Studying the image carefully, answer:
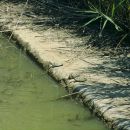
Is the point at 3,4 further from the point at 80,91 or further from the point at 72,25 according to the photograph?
the point at 80,91

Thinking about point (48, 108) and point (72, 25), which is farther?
point (72, 25)

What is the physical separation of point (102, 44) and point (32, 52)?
24.9 inches

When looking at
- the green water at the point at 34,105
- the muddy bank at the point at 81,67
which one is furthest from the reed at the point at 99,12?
the green water at the point at 34,105

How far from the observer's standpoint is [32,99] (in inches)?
148

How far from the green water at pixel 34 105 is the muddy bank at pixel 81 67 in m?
0.08

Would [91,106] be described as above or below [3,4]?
below

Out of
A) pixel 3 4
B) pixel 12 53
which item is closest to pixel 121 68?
pixel 12 53

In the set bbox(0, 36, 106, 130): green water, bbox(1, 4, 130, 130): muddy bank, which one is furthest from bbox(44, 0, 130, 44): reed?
bbox(0, 36, 106, 130): green water

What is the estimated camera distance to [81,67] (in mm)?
4145

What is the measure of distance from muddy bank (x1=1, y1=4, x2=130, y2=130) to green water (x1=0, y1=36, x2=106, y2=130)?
8cm

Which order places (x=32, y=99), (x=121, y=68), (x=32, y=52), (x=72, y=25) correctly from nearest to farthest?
(x=32, y=99) < (x=121, y=68) < (x=32, y=52) < (x=72, y=25)

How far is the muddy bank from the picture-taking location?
11.3 ft

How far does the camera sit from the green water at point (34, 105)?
3.38 meters

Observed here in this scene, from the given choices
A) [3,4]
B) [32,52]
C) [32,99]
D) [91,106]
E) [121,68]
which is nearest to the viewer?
[91,106]
